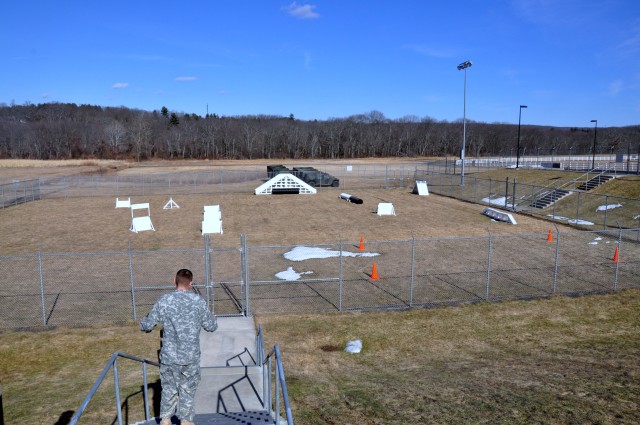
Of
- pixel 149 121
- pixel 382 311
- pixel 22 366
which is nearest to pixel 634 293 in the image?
pixel 382 311

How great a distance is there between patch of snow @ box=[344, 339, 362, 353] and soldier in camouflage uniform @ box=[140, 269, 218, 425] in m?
6.72

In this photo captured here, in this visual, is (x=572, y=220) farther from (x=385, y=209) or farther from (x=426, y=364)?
(x=426, y=364)

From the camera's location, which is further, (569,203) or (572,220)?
(569,203)

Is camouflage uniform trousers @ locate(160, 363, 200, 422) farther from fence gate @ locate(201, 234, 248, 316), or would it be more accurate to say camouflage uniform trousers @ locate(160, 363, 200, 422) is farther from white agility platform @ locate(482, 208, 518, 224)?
white agility platform @ locate(482, 208, 518, 224)

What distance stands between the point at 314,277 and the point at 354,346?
22.1ft

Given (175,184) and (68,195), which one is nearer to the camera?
(68,195)

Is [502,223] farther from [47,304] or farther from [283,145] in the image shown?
[283,145]

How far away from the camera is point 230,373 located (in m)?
9.81

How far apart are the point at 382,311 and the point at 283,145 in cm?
13631

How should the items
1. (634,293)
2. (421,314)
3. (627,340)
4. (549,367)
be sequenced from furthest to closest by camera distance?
1. (634,293)
2. (421,314)
3. (627,340)
4. (549,367)

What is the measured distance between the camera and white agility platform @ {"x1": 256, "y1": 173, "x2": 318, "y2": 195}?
156 feet

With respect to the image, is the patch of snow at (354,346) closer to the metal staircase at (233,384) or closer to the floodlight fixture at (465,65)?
the metal staircase at (233,384)

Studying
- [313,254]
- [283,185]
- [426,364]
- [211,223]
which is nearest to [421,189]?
[283,185]

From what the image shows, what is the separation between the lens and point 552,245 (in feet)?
81.7
